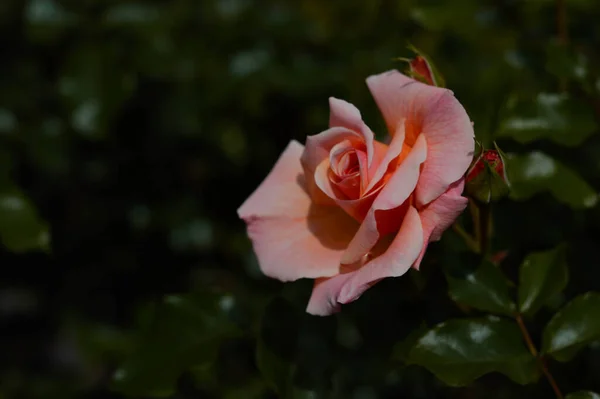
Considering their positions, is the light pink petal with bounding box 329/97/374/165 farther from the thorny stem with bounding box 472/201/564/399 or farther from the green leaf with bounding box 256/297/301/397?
the green leaf with bounding box 256/297/301/397

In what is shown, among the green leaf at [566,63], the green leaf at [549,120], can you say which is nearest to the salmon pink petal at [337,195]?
the green leaf at [549,120]

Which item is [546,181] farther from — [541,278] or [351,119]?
[351,119]

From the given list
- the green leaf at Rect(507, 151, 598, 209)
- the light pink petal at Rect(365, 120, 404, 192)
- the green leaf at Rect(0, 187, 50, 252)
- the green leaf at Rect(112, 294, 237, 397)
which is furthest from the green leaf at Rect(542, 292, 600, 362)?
the green leaf at Rect(0, 187, 50, 252)

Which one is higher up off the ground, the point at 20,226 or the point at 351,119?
the point at 351,119

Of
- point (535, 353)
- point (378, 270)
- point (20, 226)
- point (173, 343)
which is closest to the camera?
point (378, 270)

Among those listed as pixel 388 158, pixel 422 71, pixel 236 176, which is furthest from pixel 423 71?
pixel 236 176

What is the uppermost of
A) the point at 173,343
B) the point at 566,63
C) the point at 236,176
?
the point at 566,63

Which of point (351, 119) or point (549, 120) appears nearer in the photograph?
point (351, 119)
